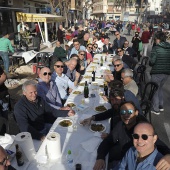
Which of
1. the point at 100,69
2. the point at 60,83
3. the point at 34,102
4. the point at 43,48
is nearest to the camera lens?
the point at 34,102

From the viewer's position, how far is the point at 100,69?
6.61 meters

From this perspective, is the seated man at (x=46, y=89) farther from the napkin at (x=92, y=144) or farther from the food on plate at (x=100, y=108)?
the napkin at (x=92, y=144)

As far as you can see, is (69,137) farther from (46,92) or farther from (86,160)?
(46,92)

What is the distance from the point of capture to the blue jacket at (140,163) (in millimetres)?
1899

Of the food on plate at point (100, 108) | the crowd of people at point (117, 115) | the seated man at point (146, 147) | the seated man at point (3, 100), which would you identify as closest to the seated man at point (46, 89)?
the crowd of people at point (117, 115)

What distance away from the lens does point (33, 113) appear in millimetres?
3084

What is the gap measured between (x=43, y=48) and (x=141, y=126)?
13.6 metres

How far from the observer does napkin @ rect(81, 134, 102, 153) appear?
245 centimetres

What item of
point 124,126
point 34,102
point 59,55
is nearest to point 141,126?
point 124,126

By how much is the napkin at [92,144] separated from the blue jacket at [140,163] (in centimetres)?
43

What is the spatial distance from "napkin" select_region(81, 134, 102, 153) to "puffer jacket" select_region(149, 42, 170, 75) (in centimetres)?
285

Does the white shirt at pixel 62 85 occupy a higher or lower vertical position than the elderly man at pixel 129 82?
lower

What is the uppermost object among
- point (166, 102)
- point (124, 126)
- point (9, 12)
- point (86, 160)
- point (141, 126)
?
point (9, 12)

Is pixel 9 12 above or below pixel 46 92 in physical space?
above
